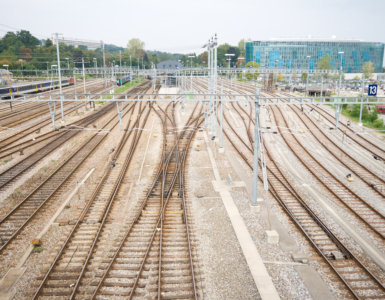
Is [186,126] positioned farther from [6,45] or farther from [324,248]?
[6,45]

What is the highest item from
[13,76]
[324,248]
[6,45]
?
[6,45]

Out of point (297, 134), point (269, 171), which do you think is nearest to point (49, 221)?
point (269, 171)

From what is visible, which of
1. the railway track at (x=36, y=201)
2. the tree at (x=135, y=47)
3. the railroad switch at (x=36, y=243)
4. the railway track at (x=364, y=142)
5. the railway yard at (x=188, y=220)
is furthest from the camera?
the tree at (x=135, y=47)

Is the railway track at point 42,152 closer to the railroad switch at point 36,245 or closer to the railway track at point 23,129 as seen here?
the railway track at point 23,129

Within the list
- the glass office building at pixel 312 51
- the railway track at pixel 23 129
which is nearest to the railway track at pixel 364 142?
the railway track at pixel 23 129

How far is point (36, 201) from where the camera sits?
13.8 metres

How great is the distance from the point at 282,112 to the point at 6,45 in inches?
3185

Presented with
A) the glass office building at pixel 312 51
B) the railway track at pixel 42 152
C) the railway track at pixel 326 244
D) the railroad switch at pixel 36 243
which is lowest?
the railway track at pixel 326 244

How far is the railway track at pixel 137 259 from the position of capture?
851 centimetres

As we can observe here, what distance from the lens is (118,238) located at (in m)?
11.0

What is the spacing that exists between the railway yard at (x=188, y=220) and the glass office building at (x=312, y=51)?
10278 cm

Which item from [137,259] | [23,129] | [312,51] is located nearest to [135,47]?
[312,51]

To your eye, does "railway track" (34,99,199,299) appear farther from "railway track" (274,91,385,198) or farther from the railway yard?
"railway track" (274,91,385,198)

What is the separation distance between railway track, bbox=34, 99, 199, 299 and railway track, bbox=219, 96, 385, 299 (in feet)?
12.7
